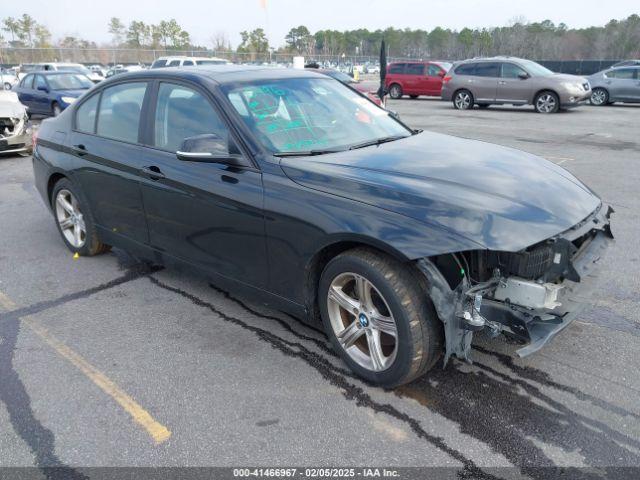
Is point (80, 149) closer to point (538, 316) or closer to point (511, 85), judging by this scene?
point (538, 316)

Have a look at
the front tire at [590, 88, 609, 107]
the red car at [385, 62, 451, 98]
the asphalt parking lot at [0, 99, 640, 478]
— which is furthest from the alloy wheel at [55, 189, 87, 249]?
the red car at [385, 62, 451, 98]

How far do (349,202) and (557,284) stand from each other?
1.17 metres

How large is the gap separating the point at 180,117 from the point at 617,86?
2030 cm

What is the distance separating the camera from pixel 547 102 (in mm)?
17625

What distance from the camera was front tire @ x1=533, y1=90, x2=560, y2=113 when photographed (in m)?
17.5

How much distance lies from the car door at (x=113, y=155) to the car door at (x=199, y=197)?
180mm

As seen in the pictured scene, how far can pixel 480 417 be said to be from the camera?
2787 millimetres

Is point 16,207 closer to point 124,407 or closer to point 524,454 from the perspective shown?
point 124,407

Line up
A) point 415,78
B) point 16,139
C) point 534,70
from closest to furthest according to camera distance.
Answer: point 16,139
point 534,70
point 415,78

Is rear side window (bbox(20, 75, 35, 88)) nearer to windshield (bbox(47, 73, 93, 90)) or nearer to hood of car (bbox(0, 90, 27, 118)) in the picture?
windshield (bbox(47, 73, 93, 90))

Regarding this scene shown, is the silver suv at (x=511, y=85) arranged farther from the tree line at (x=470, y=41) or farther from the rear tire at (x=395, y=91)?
the tree line at (x=470, y=41)

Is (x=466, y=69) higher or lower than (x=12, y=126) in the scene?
higher

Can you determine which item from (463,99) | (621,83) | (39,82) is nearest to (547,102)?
(463,99)

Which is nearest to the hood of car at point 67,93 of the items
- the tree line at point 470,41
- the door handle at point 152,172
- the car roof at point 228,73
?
the car roof at point 228,73
